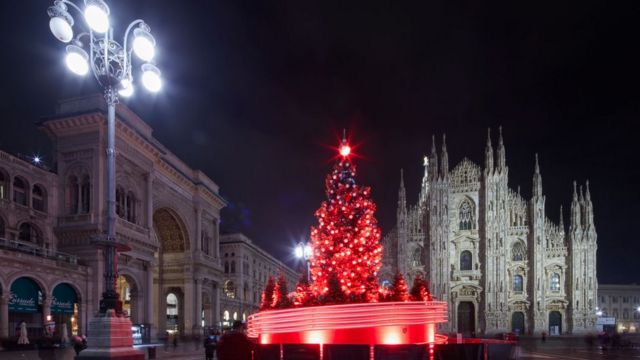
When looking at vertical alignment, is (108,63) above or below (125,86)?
above

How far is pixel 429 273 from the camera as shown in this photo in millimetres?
65250

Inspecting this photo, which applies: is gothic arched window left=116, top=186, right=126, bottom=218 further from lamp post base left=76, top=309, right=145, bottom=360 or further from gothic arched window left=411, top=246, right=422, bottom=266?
gothic arched window left=411, top=246, right=422, bottom=266

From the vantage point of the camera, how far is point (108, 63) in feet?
51.7

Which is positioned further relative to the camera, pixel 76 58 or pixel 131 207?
pixel 131 207

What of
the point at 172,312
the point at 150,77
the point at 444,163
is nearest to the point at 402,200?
the point at 444,163

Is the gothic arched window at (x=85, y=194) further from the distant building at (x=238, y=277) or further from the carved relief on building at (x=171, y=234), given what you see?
the distant building at (x=238, y=277)

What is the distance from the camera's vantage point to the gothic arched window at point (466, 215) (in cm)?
6645

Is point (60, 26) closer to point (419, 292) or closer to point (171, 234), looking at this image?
point (419, 292)

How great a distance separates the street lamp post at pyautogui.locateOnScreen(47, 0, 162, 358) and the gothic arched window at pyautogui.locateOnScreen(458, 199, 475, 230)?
2176 inches

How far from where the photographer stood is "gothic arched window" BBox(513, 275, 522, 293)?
6390cm

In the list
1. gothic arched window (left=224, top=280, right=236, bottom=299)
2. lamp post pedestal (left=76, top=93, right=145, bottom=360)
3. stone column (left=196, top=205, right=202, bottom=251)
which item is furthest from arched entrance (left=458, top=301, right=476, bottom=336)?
lamp post pedestal (left=76, top=93, right=145, bottom=360)

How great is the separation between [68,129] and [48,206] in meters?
4.87

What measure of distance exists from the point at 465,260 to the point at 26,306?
51580 mm

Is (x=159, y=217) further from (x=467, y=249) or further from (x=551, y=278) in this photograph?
(x=551, y=278)
